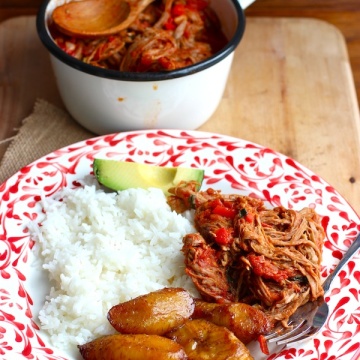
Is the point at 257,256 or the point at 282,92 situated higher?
the point at 257,256

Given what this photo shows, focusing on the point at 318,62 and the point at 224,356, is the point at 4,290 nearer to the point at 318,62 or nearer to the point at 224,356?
the point at 224,356

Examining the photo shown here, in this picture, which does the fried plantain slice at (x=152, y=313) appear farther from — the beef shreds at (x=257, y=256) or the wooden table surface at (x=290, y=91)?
the wooden table surface at (x=290, y=91)

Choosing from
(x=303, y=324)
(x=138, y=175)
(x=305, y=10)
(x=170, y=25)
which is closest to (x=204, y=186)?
(x=138, y=175)

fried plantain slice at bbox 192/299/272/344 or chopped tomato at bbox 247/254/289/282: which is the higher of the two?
chopped tomato at bbox 247/254/289/282

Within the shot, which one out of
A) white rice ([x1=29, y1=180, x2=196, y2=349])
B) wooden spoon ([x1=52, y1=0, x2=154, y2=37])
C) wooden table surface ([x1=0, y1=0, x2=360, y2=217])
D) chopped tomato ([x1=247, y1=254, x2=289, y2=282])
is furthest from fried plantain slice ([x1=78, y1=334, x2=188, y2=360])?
wooden spoon ([x1=52, y1=0, x2=154, y2=37])

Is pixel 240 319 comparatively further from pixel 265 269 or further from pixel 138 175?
pixel 138 175

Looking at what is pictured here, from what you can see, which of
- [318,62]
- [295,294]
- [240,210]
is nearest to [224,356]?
[295,294]

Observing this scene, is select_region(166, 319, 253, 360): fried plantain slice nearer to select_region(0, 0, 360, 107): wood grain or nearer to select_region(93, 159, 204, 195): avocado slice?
select_region(93, 159, 204, 195): avocado slice
